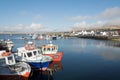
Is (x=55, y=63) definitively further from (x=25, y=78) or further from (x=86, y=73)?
(x=25, y=78)

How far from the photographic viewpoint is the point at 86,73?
87.6 feet

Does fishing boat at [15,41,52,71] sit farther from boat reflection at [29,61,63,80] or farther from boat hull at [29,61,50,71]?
boat reflection at [29,61,63,80]

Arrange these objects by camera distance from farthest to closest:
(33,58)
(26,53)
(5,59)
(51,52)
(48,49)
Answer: (48,49), (51,52), (26,53), (33,58), (5,59)

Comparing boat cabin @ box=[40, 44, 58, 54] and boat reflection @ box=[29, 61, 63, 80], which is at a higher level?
boat cabin @ box=[40, 44, 58, 54]

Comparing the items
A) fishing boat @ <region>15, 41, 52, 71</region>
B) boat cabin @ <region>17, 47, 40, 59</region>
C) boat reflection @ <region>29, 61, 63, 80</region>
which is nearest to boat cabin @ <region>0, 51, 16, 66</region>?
boat reflection @ <region>29, 61, 63, 80</region>

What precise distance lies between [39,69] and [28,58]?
2.26 meters

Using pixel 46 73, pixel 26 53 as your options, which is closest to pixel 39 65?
pixel 46 73

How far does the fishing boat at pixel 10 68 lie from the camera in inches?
770

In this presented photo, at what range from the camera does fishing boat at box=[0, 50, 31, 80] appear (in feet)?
64.1

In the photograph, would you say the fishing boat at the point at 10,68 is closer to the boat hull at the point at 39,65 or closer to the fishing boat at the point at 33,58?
the boat hull at the point at 39,65

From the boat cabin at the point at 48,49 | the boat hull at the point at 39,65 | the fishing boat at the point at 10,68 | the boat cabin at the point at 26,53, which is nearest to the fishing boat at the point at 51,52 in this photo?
the boat cabin at the point at 48,49

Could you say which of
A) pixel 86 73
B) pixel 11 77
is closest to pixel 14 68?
pixel 11 77

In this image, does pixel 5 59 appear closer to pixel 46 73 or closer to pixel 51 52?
pixel 46 73

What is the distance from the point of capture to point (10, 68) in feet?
67.6
